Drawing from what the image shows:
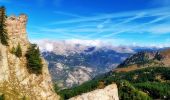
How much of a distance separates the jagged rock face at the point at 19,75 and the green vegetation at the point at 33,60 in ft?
5.33

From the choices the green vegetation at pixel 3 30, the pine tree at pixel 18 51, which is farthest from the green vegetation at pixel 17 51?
the green vegetation at pixel 3 30

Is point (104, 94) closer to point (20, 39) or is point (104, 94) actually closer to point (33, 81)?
point (33, 81)

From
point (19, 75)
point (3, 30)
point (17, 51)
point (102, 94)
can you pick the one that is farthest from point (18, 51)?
point (102, 94)

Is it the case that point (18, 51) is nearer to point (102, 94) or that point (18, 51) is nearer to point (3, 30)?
point (3, 30)

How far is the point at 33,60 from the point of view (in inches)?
4998

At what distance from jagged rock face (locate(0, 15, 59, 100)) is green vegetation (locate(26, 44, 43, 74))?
163cm

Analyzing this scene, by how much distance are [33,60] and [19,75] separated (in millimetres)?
8625

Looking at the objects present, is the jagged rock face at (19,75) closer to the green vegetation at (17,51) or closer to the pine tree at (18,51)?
the green vegetation at (17,51)

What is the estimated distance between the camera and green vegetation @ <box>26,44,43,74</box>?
127000 mm

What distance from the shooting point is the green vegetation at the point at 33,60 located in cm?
12700

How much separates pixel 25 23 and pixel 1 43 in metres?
23.8

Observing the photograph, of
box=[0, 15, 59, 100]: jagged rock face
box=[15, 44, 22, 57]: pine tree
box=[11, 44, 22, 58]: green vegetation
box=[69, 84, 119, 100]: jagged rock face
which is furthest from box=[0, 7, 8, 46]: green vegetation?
box=[69, 84, 119, 100]: jagged rock face

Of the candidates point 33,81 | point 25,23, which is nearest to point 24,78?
point 33,81

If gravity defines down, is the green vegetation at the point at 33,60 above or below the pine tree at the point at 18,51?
below
